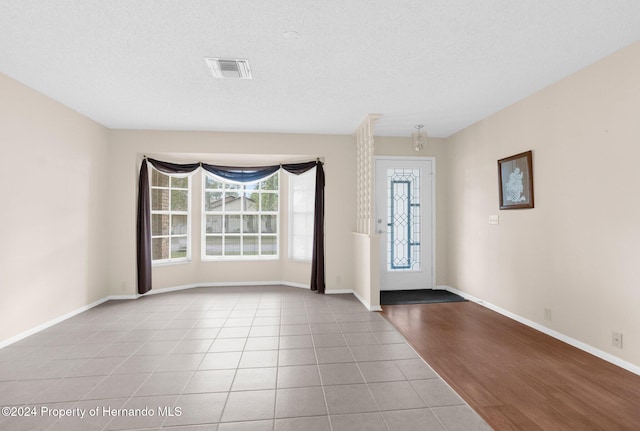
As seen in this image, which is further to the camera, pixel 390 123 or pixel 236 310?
pixel 390 123

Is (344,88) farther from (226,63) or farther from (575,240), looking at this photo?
(575,240)

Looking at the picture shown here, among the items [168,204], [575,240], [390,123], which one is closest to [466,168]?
[390,123]

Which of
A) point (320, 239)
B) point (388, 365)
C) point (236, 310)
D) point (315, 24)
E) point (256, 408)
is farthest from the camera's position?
point (320, 239)

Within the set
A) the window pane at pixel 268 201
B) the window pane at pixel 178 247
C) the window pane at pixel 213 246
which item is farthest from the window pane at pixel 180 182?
the window pane at pixel 268 201

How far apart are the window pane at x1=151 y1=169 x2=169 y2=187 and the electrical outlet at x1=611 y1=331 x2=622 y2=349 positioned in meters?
5.99

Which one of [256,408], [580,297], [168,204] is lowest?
[256,408]

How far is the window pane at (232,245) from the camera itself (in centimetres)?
567

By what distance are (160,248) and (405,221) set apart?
418 cm

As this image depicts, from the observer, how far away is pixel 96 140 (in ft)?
14.6

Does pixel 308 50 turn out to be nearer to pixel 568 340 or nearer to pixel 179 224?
pixel 568 340

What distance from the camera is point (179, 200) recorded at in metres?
Answer: 5.43

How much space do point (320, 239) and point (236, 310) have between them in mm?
1749

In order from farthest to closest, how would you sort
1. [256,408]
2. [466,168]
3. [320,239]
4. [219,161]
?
[219,161], [320,239], [466,168], [256,408]

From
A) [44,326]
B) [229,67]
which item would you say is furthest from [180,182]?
[229,67]
